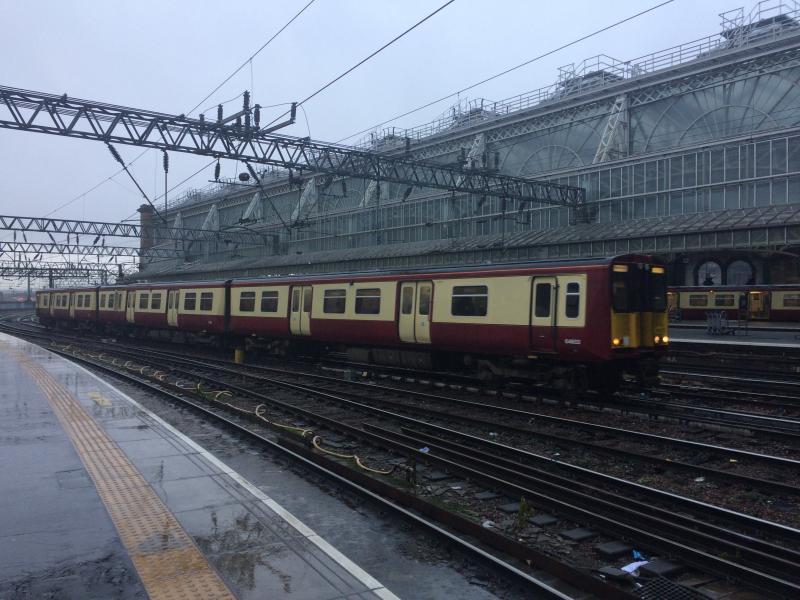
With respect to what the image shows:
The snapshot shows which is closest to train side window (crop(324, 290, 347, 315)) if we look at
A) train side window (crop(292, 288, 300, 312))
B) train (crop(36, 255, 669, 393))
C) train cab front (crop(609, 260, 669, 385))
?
train (crop(36, 255, 669, 393))

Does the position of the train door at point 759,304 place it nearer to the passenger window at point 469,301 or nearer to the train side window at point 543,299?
the passenger window at point 469,301

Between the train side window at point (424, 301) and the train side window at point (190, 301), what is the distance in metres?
13.1

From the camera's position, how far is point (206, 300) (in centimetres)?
2484

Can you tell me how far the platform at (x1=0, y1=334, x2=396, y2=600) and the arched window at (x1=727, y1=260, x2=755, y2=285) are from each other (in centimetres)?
3577

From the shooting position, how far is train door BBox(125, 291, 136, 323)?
31.0 metres

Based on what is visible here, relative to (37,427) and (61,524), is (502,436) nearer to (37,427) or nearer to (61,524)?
(61,524)

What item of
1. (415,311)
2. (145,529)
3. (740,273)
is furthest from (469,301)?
(740,273)

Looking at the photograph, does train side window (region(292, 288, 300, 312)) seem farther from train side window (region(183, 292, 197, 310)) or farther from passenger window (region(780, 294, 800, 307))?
passenger window (region(780, 294, 800, 307))

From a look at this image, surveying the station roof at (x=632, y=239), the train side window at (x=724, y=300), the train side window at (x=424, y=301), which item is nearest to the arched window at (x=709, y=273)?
the train side window at (x=724, y=300)

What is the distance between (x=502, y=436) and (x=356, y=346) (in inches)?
337

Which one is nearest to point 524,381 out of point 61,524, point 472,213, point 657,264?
point 657,264

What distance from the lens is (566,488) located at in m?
7.00

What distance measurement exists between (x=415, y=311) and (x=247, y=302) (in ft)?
29.1

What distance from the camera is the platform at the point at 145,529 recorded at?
4797mm
